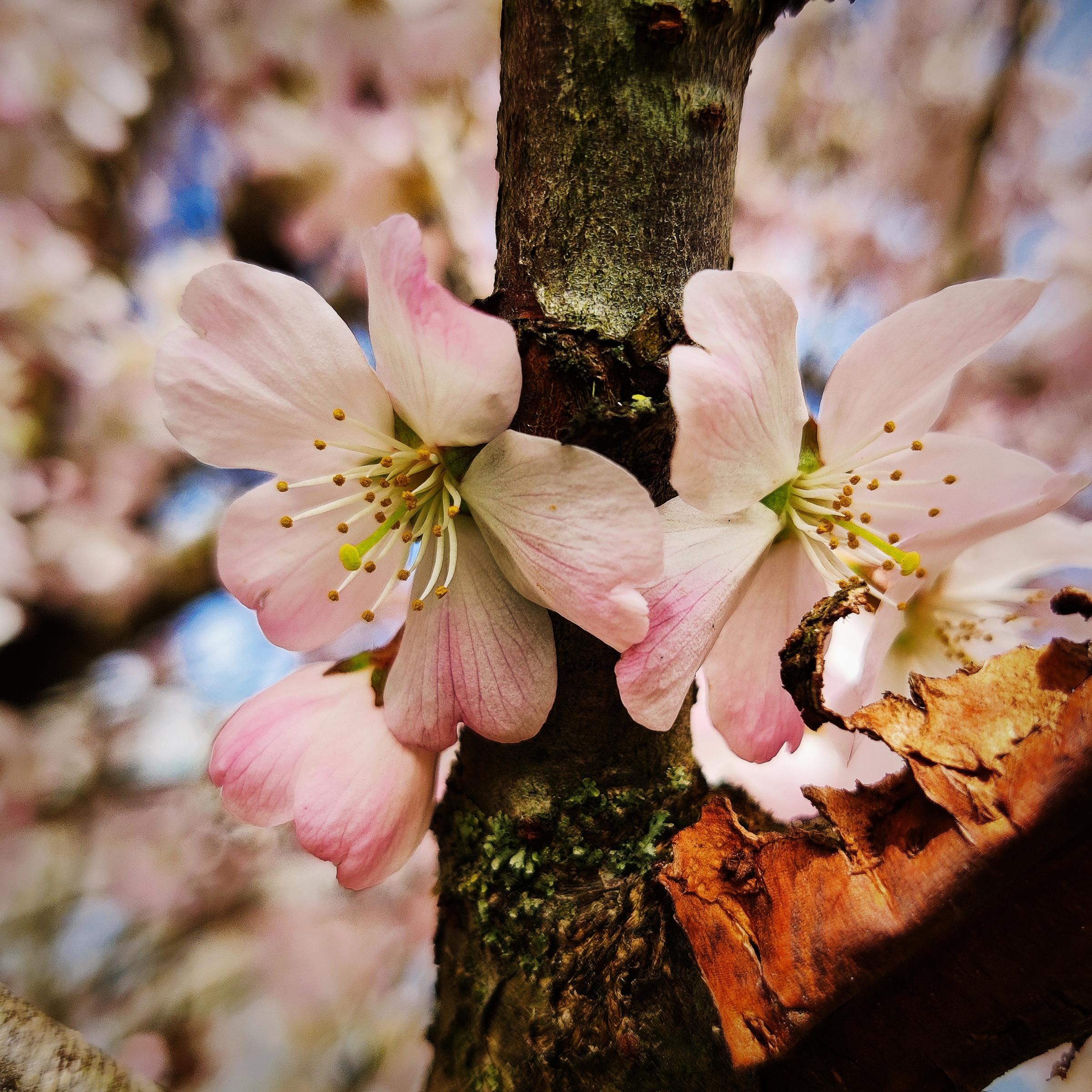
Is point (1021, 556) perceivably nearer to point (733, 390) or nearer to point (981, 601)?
point (981, 601)

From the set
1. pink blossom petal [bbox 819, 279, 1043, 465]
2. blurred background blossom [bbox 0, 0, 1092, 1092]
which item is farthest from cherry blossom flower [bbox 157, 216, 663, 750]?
blurred background blossom [bbox 0, 0, 1092, 1092]

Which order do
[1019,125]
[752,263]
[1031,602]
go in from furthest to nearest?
[752,263] → [1019,125] → [1031,602]

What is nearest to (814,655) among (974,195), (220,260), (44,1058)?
(44,1058)

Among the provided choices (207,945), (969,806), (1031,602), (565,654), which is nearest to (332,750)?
(565,654)

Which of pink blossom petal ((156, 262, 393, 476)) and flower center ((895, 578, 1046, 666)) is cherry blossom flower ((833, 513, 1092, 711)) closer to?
flower center ((895, 578, 1046, 666))

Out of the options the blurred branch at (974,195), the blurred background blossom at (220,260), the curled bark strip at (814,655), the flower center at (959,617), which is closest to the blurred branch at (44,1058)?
the curled bark strip at (814,655)

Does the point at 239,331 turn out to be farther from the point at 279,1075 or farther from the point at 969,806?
the point at 279,1075
